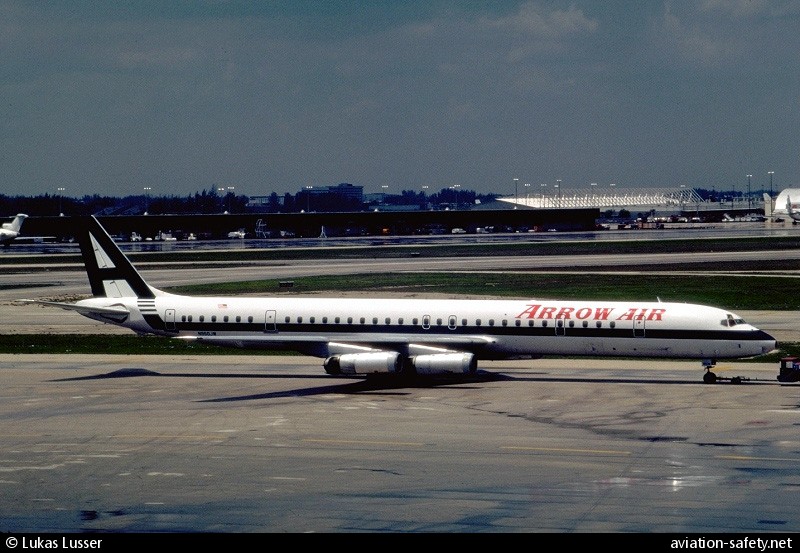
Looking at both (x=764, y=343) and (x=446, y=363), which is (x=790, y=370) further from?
(x=446, y=363)

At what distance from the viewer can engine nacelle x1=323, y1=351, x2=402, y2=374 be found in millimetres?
46219

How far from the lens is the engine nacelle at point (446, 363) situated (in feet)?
151

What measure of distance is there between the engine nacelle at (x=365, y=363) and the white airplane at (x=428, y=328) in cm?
4

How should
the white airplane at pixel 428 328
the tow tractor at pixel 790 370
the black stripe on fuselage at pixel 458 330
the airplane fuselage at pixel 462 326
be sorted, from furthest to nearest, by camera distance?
the airplane fuselage at pixel 462 326, the white airplane at pixel 428 328, the black stripe on fuselage at pixel 458 330, the tow tractor at pixel 790 370

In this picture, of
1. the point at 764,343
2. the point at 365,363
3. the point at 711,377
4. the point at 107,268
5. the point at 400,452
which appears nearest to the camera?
the point at 400,452

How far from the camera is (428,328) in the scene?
49031 mm

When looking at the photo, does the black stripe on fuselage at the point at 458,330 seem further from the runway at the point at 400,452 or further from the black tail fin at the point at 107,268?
the runway at the point at 400,452

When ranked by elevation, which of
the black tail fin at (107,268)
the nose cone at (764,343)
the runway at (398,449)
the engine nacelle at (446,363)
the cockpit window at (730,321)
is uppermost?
the black tail fin at (107,268)

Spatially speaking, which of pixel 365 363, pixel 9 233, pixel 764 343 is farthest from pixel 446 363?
pixel 9 233

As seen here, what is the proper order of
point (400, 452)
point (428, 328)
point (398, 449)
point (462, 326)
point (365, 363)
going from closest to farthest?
1. point (400, 452)
2. point (398, 449)
3. point (365, 363)
4. point (462, 326)
5. point (428, 328)

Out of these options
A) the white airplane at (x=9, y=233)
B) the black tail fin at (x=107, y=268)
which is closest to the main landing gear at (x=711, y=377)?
the black tail fin at (x=107, y=268)

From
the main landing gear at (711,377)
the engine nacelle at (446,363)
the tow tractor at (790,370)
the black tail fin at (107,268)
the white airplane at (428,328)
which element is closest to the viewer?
the tow tractor at (790,370)

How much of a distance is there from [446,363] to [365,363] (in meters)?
3.40

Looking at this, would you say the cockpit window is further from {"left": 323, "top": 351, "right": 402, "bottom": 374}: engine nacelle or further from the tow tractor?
{"left": 323, "top": 351, "right": 402, "bottom": 374}: engine nacelle
